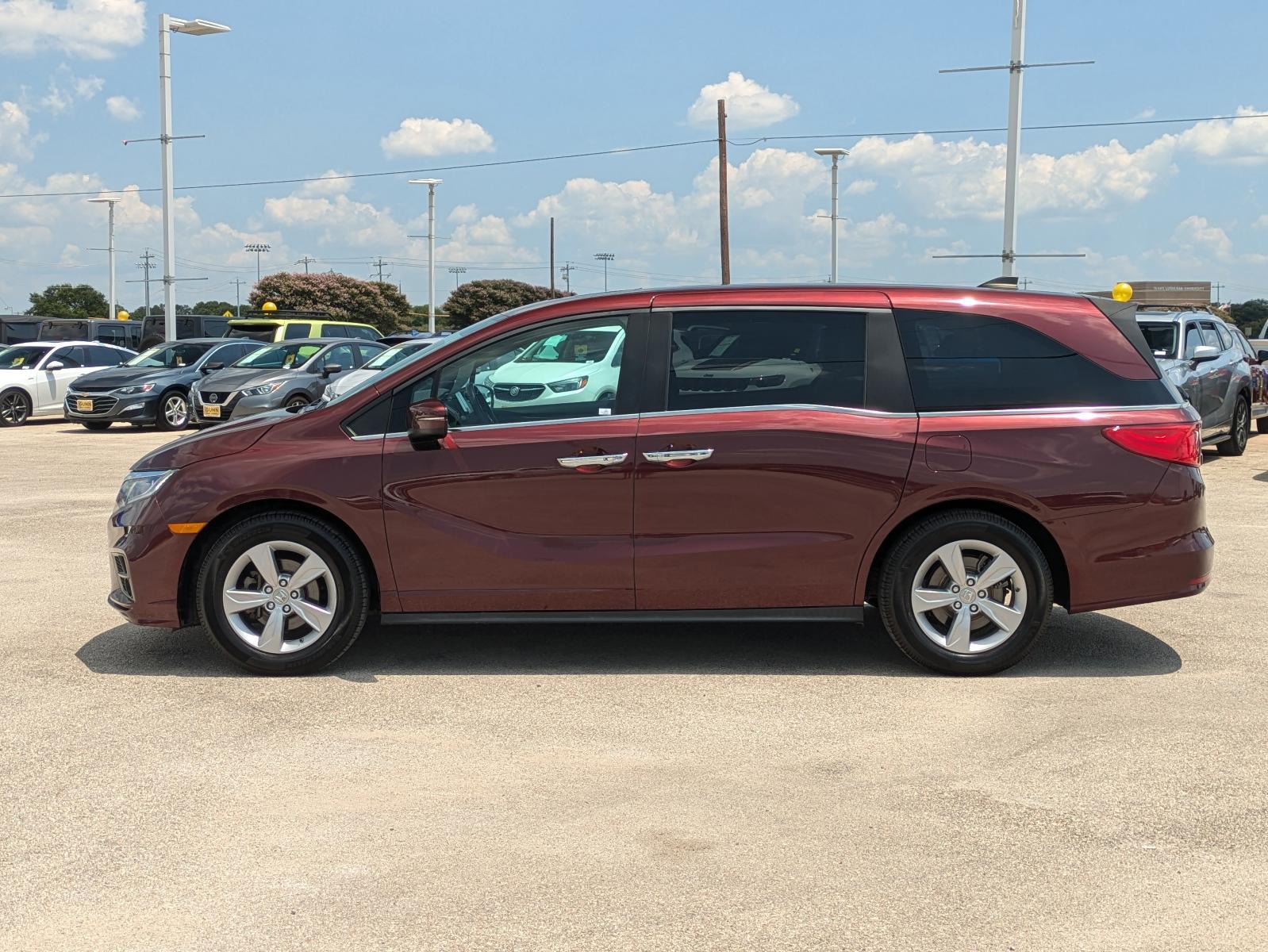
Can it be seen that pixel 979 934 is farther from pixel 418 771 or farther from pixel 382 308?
pixel 382 308

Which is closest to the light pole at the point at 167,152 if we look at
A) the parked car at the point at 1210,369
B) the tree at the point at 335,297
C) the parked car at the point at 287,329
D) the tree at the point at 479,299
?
the parked car at the point at 287,329

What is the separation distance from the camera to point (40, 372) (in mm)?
23016

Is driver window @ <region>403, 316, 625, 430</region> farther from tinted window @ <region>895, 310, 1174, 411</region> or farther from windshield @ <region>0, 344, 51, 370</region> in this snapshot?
windshield @ <region>0, 344, 51, 370</region>

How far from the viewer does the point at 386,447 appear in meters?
5.83

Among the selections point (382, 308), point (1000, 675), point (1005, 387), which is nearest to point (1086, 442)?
point (1005, 387)

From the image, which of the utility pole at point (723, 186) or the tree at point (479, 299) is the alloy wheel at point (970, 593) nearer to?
the utility pole at point (723, 186)

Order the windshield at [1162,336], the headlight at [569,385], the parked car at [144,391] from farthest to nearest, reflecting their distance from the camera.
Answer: the parked car at [144,391], the windshield at [1162,336], the headlight at [569,385]

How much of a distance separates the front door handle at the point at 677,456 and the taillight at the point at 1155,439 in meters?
1.73

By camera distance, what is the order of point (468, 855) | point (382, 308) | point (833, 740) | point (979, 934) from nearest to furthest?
1. point (979, 934)
2. point (468, 855)
3. point (833, 740)
4. point (382, 308)

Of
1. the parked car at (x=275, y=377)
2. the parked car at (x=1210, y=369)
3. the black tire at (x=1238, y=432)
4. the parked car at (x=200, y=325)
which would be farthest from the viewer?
the parked car at (x=200, y=325)

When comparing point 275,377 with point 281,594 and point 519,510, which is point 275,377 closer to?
point 281,594

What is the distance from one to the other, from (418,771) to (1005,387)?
119 inches

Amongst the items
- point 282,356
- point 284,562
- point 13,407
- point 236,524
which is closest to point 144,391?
point 282,356

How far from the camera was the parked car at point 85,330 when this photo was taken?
38.0 meters
